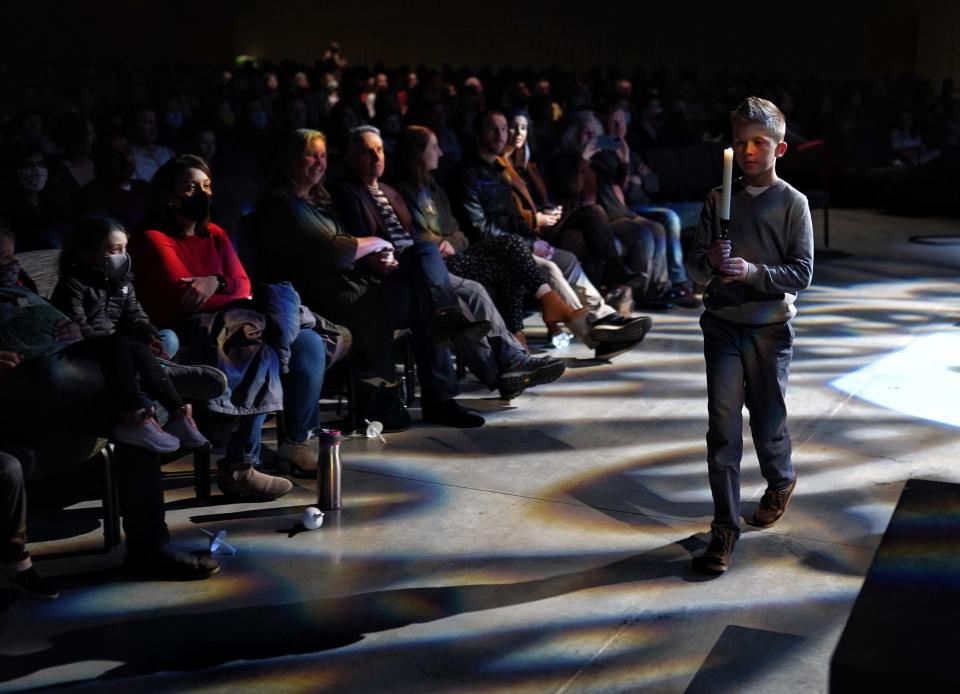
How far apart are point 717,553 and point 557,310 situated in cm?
271

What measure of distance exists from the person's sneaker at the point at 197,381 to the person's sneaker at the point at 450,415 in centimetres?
139

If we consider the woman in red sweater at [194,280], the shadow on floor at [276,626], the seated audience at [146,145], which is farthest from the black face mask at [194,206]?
the seated audience at [146,145]

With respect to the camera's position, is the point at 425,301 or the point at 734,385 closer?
the point at 734,385

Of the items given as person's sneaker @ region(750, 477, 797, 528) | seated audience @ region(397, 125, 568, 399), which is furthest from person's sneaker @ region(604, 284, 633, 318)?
person's sneaker @ region(750, 477, 797, 528)

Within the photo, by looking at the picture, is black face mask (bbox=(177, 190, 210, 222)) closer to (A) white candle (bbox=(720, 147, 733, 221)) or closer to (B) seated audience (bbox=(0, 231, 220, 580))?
(B) seated audience (bbox=(0, 231, 220, 580))

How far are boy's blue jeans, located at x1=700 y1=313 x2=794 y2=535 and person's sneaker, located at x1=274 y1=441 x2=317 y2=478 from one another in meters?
1.54

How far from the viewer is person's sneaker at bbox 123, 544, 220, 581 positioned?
361 centimetres

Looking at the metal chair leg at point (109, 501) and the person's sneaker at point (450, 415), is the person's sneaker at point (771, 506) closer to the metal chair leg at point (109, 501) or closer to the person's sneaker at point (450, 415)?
the person's sneaker at point (450, 415)

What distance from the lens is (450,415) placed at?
17.3 ft

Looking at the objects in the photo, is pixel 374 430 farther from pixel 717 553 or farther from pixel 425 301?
pixel 717 553

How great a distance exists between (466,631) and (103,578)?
1091 mm

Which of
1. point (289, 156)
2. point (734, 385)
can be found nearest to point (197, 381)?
point (289, 156)

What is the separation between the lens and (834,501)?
4270 millimetres

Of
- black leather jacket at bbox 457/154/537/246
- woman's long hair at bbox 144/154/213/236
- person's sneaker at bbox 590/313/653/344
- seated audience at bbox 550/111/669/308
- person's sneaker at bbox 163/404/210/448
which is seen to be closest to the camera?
person's sneaker at bbox 163/404/210/448
